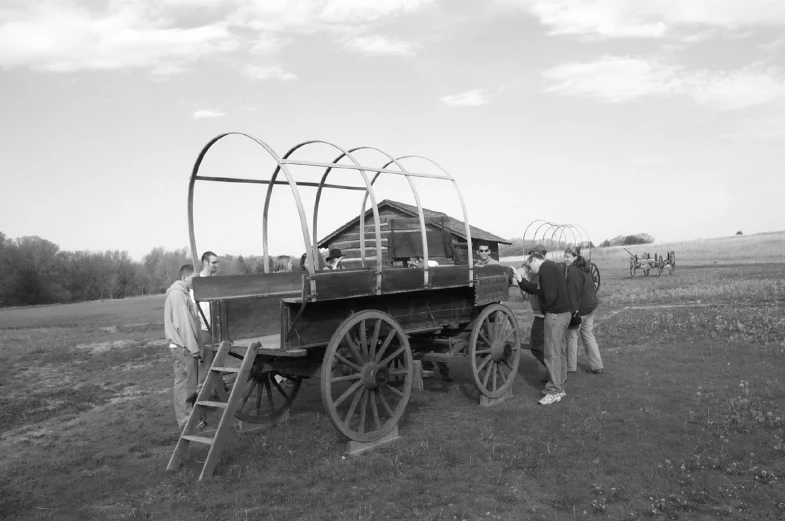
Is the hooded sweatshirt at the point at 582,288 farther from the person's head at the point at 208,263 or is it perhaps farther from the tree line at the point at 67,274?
the tree line at the point at 67,274

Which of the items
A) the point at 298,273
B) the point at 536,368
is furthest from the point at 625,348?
the point at 298,273

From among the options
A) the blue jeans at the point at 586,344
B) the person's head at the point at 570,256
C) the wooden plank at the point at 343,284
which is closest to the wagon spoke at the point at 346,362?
the wooden plank at the point at 343,284

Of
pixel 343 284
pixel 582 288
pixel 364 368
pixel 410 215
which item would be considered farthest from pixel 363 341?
pixel 410 215

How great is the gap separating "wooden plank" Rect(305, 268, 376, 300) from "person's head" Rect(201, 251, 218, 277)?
2.06 metres

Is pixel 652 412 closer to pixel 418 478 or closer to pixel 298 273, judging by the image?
pixel 418 478

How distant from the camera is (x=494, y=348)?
810cm

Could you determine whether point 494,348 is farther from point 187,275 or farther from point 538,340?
point 187,275

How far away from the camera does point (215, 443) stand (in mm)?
5539

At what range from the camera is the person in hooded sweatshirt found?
7055mm

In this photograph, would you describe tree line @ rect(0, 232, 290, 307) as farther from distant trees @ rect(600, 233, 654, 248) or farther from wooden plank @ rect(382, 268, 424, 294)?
distant trees @ rect(600, 233, 654, 248)

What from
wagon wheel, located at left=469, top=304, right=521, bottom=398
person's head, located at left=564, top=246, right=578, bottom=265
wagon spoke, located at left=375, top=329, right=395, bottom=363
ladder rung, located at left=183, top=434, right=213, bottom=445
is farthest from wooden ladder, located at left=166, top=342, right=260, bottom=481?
person's head, located at left=564, top=246, right=578, bottom=265

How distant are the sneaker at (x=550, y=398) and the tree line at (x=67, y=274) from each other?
1948 inches

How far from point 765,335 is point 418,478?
9028 mm

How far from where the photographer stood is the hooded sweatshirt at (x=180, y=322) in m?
7.05
